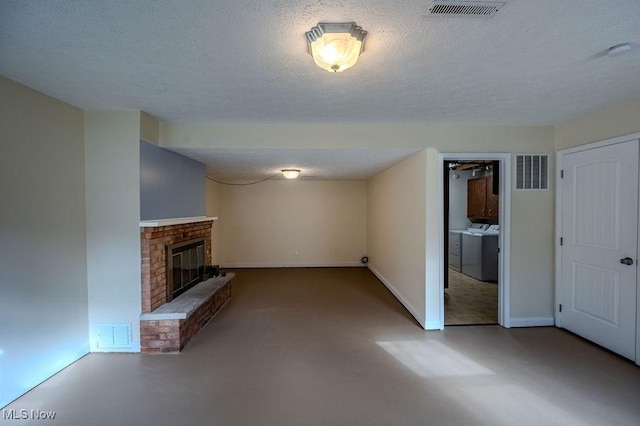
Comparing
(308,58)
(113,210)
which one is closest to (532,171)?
(308,58)

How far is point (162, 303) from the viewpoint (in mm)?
3135

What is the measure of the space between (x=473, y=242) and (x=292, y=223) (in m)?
4.09

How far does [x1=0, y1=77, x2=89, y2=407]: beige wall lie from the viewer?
85.0 inches

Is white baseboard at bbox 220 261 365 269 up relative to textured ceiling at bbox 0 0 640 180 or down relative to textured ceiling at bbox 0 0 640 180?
down

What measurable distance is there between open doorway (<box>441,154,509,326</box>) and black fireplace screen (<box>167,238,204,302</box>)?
3.22 m

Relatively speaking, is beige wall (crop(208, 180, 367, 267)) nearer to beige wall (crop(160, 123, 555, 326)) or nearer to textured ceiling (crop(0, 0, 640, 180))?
beige wall (crop(160, 123, 555, 326))

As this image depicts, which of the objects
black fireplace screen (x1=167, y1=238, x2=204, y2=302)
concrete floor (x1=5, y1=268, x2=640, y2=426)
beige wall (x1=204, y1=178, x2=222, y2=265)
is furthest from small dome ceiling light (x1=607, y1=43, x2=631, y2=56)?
beige wall (x1=204, y1=178, x2=222, y2=265)

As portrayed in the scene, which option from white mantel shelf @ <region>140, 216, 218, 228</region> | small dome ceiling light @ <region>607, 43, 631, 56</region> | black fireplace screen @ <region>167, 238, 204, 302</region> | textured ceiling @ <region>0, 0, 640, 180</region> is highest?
textured ceiling @ <region>0, 0, 640, 180</region>

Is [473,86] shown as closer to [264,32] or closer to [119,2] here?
[264,32]

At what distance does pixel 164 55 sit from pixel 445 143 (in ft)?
9.66

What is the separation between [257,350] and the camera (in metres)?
2.93

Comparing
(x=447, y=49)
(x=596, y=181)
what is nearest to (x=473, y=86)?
(x=447, y=49)

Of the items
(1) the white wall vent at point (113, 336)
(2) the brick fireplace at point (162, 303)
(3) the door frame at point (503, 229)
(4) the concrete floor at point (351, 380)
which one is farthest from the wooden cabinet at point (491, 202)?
(1) the white wall vent at point (113, 336)

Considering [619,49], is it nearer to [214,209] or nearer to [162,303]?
[162,303]
